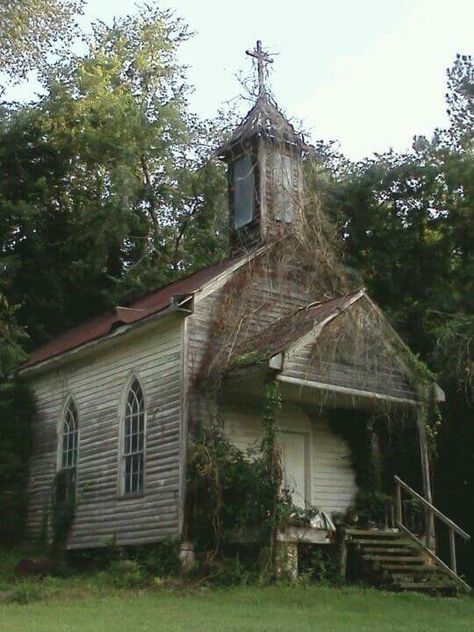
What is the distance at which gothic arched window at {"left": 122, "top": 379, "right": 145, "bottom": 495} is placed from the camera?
63.6 ft

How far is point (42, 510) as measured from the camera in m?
22.2

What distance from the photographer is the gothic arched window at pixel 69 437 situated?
21.8 m

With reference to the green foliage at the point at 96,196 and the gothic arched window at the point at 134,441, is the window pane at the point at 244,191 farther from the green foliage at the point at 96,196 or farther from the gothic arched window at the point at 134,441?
the green foliage at the point at 96,196

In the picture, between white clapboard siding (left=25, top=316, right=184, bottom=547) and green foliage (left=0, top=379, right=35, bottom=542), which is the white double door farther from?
green foliage (left=0, top=379, right=35, bottom=542)

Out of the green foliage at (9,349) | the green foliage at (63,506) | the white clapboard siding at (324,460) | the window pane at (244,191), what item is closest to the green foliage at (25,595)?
the green foliage at (63,506)

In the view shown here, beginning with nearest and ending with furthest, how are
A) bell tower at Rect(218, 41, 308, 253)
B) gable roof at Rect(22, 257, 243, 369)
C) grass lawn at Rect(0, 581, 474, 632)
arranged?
1. grass lawn at Rect(0, 581, 474, 632)
2. gable roof at Rect(22, 257, 243, 369)
3. bell tower at Rect(218, 41, 308, 253)

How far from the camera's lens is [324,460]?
20.3 meters

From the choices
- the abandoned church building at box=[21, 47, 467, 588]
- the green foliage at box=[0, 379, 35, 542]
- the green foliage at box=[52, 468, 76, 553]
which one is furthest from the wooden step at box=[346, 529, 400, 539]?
the green foliage at box=[0, 379, 35, 542]

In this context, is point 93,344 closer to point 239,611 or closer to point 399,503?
point 399,503

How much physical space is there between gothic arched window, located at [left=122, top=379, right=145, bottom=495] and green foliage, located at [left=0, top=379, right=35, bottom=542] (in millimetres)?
4087

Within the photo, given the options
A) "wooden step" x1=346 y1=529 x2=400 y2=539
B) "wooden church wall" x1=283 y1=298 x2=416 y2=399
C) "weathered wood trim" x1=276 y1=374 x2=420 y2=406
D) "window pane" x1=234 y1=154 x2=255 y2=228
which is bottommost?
"wooden step" x1=346 y1=529 x2=400 y2=539

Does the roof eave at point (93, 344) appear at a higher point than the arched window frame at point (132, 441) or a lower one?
higher

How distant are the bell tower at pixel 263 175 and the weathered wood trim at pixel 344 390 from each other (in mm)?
4878

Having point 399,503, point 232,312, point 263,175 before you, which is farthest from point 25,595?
point 263,175
